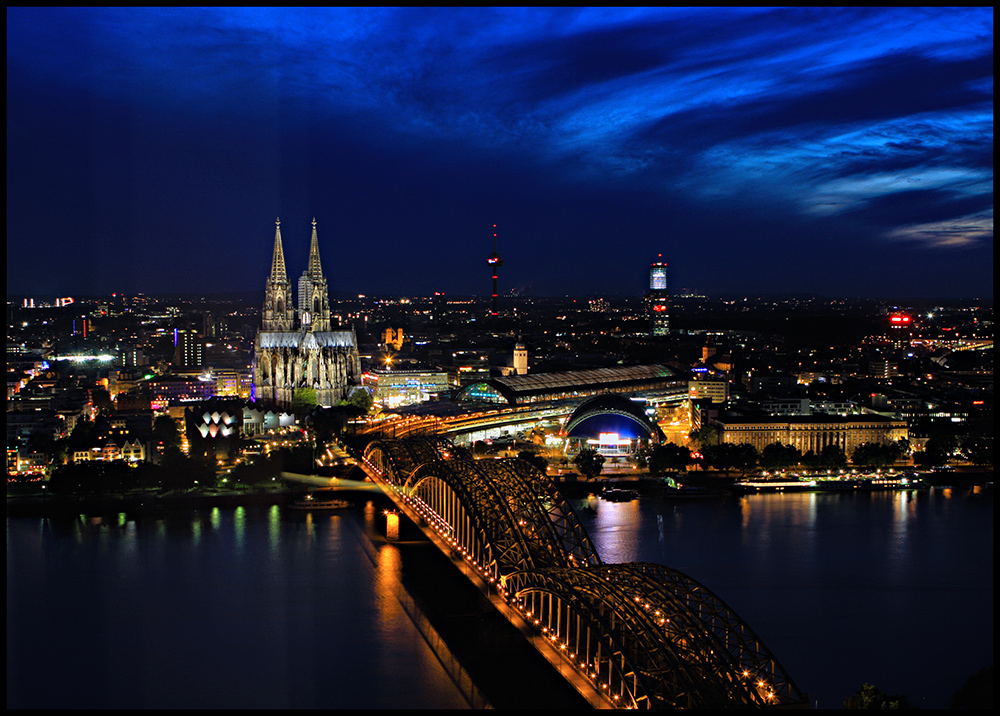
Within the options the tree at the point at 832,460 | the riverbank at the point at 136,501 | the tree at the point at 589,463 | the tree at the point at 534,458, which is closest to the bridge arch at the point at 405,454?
the riverbank at the point at 136,501

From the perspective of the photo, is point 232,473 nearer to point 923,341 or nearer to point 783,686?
point 783,686

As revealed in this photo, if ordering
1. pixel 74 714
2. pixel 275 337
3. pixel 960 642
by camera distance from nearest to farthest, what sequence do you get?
pixel 74 714 < pixel 960 642 < pixel 275 337

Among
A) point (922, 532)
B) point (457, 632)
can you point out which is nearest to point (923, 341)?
point (922, 532)

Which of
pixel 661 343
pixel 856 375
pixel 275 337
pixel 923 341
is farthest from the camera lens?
pixel 661 343

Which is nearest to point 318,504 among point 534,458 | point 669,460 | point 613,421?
point 534,458

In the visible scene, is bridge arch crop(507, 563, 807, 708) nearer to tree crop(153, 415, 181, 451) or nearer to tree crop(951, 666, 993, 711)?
tree crop(951, 666, 993, 711)

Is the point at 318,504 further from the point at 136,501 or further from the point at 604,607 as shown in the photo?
the point at 604,607
